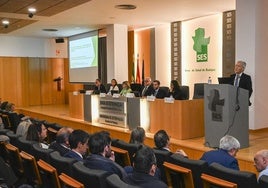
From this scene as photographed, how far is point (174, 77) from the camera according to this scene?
10383 mm

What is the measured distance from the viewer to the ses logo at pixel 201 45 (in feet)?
30.7

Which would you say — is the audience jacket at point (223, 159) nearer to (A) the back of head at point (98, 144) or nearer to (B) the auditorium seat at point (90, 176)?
(A) the back of head at point (98, 144)

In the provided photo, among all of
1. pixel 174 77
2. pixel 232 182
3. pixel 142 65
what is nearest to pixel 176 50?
pixel 174 77

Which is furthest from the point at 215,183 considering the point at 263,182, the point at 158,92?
the point at 158,92

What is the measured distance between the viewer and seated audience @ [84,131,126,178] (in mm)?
2682

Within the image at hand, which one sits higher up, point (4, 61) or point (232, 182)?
point (4, 61)

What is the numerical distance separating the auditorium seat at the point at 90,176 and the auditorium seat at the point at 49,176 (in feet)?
0.82

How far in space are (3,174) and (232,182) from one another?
2.87 metres

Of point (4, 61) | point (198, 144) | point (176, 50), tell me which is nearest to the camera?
point (198, 144)

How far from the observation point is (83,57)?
42.1 feet

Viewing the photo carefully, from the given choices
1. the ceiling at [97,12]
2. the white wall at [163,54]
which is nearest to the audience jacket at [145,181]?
the ceiling at [97,12]

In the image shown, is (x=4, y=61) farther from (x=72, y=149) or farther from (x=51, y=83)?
(x=72, y=149)

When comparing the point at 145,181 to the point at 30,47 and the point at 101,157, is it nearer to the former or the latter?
the point at 101,157

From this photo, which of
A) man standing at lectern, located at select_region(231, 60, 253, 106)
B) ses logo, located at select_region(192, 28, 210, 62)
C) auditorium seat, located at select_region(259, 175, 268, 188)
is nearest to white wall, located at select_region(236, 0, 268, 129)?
man standing at lectern, located at select_region(231, 60, 253, 106)
